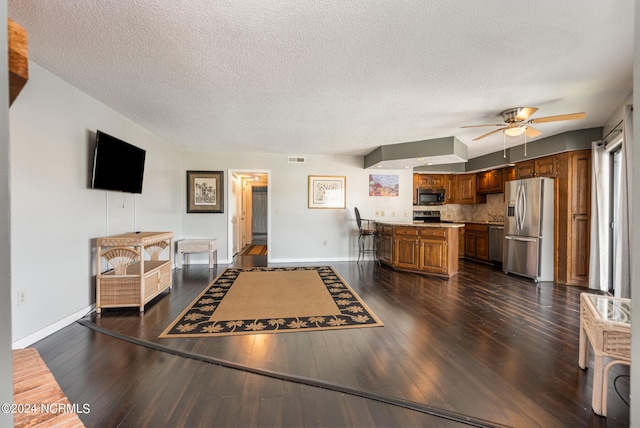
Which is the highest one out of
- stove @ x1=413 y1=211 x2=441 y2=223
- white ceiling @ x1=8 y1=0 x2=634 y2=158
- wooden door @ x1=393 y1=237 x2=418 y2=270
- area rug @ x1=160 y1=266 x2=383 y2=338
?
white ceiling @ x1=8 y1=0 x2=634 y2=158

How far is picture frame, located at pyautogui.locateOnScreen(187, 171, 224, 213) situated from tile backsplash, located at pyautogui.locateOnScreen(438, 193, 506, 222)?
5555 mm

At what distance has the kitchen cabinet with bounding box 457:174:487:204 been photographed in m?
6.79

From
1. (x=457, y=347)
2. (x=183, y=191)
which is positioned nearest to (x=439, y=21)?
(x=457, y=347)

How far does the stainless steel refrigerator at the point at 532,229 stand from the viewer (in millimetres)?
4500

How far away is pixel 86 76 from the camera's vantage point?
255 cm

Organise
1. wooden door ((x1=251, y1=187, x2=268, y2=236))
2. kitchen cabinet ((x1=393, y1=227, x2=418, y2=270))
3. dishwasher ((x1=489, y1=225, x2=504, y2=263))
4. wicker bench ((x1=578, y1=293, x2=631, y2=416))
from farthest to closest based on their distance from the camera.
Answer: wooden door ((x1=251, y1=187, x2=268, y2=236))
dishwasher ((x1=489, y1=225, x2=504, y2=263))
kitchen cabinet ((x1=393, y1=227, x2=418, y2=270))
wicker bench ((x1=578, y1=293, x2=631, y2=416))

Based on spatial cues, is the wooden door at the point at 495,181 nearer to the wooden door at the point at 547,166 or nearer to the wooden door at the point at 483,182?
the wooden door at the point at 483,182

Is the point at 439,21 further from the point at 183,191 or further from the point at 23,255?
the point at 183,191

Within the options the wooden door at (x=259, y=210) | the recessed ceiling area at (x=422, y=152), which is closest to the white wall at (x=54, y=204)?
the recessed ceiling area at (x=422, y=152)

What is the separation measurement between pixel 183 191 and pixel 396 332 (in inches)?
199

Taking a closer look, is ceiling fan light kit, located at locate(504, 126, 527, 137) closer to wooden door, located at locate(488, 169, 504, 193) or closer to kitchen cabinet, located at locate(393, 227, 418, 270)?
kitchen cabinet, located at locate(393, 227, 418, 270)

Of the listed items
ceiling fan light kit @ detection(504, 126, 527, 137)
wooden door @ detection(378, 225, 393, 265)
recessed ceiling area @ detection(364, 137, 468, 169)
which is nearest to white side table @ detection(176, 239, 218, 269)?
wooden door @ detection(378, 225, 393, 265)

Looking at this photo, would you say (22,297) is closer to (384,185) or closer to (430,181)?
(384,185)

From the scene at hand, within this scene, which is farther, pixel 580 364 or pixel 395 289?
pixel 395 289
